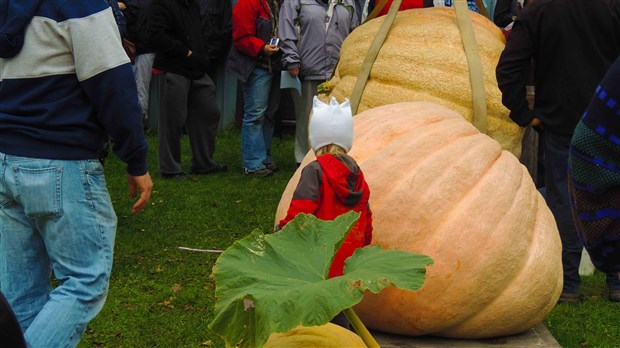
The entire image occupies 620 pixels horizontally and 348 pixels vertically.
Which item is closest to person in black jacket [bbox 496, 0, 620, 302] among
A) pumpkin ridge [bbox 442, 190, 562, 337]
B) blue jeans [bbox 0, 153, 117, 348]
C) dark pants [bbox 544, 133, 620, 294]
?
dark pants [bbox 544, 133, 620, 294]

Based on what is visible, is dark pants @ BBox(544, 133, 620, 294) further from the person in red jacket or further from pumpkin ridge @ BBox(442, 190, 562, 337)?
the person in red jacket

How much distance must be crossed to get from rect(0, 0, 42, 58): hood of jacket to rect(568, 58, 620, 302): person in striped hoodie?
255 cm

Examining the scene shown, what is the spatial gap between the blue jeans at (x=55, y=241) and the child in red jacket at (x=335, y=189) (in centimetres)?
80

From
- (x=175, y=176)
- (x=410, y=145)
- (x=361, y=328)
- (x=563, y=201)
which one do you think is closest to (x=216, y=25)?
(x=175, y=176)

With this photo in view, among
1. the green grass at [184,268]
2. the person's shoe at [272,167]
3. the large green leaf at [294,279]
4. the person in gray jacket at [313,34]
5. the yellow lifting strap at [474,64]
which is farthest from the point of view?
the person's shoe at [272,167]

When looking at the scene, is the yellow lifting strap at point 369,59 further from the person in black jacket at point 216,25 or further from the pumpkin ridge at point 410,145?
the person in black jacket at point 216,25

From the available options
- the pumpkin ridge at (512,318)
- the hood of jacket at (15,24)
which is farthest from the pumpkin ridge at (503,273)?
the hood of jacket at (15,24)

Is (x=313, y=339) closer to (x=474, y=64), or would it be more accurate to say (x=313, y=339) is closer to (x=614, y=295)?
(x=474, y=64)

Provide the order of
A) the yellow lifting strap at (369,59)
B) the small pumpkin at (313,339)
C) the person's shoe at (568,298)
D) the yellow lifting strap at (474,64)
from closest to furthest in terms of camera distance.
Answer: the small pumpkin at (313,339)
the yellow lifting strap at (474,64)
the yellow lifting strap at (369,59)
the person's shoe at (568,298)

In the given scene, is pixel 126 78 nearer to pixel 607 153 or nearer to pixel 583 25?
pixel 607 153

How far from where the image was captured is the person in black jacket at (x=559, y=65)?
5754mm

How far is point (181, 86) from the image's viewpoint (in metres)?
9.56

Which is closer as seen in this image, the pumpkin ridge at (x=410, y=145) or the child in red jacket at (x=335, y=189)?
the child in red jacket at (x=335, y=189)

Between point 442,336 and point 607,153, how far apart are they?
118 inches
